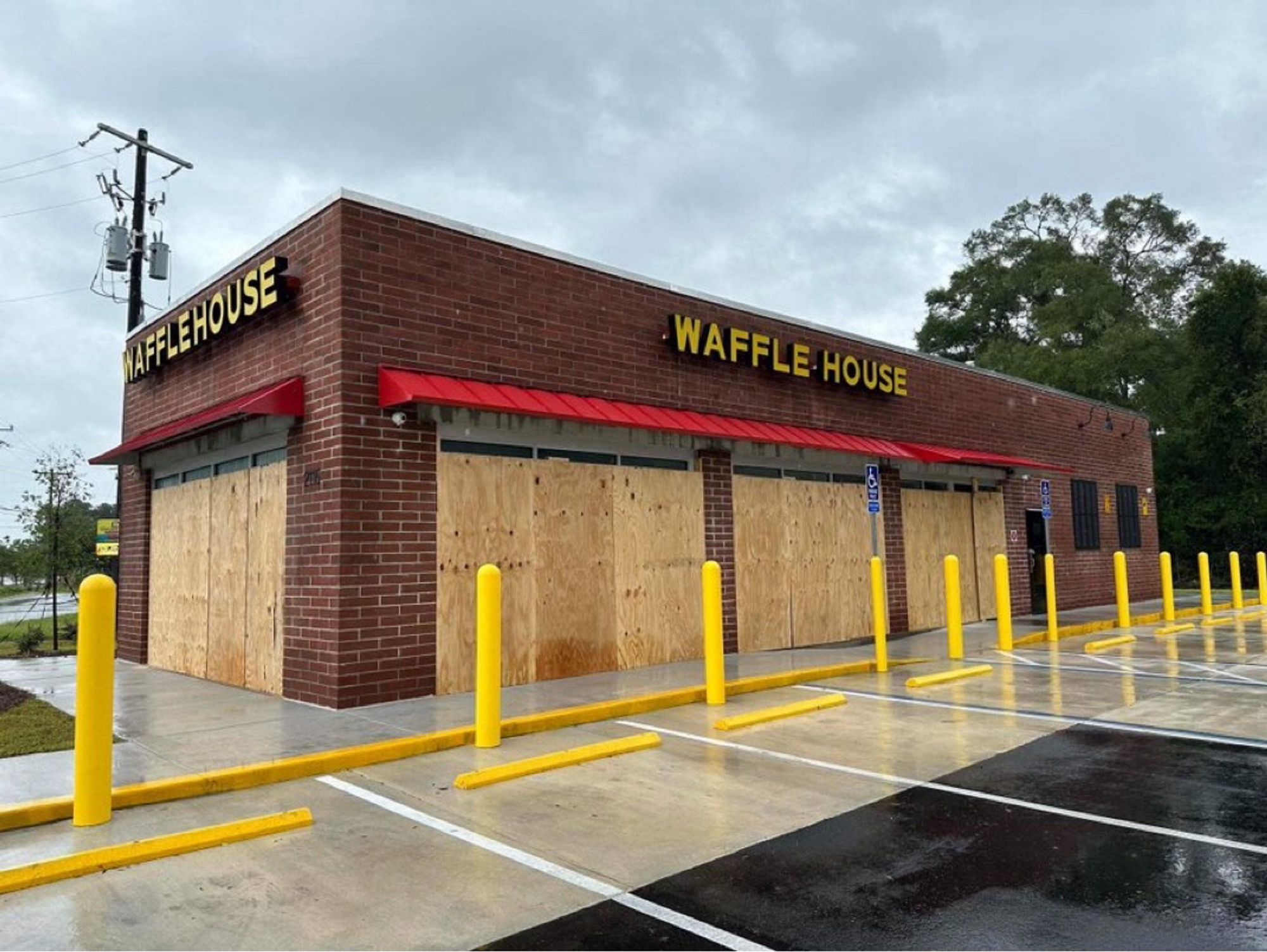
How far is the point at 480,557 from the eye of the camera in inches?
384

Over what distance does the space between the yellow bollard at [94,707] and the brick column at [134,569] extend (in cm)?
872

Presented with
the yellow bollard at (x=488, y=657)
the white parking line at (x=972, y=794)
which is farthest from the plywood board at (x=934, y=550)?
the yellow bollard at (x=488, y=657)

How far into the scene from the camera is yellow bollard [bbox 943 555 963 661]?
11.6 meters

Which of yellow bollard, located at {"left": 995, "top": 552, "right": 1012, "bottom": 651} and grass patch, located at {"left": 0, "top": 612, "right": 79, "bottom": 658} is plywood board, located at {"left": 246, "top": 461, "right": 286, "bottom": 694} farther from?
yellow bollard, located at {"left": 995, "top": 552, "right": 1012, "bottom": 651}

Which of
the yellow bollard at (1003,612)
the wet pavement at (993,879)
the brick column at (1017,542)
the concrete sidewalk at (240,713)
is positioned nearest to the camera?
the wet pavement at (993,879)

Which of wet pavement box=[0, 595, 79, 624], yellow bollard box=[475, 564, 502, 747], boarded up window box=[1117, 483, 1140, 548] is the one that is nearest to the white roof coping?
yellow bollard box=[475, 564, 502, 747]

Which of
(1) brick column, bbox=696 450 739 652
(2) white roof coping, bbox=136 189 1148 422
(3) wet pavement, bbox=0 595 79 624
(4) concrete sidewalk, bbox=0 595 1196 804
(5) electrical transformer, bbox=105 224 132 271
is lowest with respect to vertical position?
(3) wet pavement, bbox=0 595 79 624

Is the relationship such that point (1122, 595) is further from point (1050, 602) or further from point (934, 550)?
point (934, 550)

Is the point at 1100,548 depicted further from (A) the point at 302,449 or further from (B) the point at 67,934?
(B) the point at 67,934

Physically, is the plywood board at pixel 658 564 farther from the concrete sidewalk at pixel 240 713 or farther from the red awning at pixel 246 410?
the red awning at pixel 246 410

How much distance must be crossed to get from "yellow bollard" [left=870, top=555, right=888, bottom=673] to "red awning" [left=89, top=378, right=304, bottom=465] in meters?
7.06

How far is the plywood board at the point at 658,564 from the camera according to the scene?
1123cm

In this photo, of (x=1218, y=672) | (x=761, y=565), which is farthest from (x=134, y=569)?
(x=1218, y=672)

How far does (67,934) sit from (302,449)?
6186 millimetres
